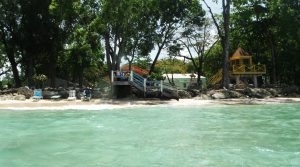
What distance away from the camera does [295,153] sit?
1081 cm

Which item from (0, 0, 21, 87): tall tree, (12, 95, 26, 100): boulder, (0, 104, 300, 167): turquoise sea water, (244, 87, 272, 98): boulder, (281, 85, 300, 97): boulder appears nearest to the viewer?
(0, 104, 300, 167): turquoise sea water

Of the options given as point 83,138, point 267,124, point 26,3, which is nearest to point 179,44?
point 26,3

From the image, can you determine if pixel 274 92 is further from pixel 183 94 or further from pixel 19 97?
pixel 19 97

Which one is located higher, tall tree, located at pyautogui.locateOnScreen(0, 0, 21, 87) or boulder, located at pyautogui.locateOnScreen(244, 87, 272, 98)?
tall tree, located at pyautogui.locateOnScreen(0, 0, 21, 87)

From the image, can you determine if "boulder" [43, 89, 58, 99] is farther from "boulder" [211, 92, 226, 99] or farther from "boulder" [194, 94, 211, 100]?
"boulder" [211, 92, 226, 99]

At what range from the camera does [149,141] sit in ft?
41.8

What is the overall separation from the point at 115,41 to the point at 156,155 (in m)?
24.8

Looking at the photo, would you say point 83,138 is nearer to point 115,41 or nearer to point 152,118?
point 152,118

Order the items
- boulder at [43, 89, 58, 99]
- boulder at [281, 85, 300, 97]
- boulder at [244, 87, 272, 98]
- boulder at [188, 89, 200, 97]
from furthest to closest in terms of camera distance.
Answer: boulder at [281, 85, 300, 97]
boulder at [244, 87, 272, 98]
boulder at [188, 89, 200, 97]
boulder at [43, 89, 58, 99]

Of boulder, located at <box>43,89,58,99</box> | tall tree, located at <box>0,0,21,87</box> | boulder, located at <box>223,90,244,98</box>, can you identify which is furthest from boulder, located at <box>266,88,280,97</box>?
tall tree, located at <box>0,0,21,87</box>

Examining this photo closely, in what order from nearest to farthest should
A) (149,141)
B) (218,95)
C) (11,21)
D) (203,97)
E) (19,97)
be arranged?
1. (149,141)
2. (19,97)
3. (203,97)
4. (218,95)
5. (11,21)

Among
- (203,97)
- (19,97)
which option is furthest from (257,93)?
(19,97)

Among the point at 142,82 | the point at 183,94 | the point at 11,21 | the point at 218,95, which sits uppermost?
the point at 11,21

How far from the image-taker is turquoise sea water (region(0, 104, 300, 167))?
395 inches
